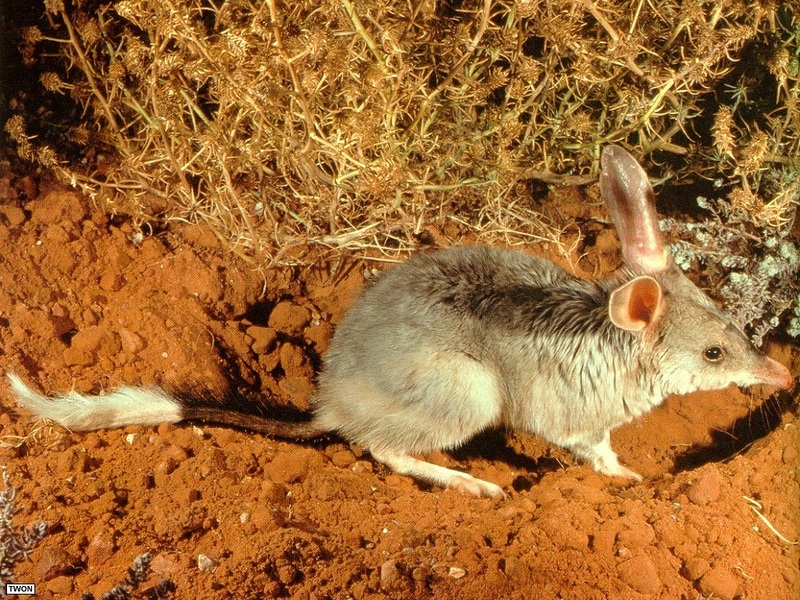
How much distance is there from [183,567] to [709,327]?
2337 mm

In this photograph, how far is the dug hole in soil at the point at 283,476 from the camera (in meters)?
2.57

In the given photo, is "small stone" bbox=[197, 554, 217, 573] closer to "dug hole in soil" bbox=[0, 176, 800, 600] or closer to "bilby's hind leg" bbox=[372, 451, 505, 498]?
"dug hole in soil" bbox=[0, 176, 800, 600]

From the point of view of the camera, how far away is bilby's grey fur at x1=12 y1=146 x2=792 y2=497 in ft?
11.1

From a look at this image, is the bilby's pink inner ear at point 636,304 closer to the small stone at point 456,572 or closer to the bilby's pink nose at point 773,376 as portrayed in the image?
the bilby's pink nose at point 773,376

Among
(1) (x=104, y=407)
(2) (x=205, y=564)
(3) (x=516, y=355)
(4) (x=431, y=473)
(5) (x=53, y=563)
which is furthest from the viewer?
(4) (x=431, y=473)

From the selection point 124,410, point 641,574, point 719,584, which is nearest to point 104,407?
point 124,410

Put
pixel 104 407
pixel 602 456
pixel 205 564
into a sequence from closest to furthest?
pixel 205 564 → pixel 104 407 → pixel 602 456

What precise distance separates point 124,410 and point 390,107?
1.75 meters

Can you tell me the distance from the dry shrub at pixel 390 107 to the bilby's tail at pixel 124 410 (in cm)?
100

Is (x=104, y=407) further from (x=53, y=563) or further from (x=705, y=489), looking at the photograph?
(x=705, y=489)

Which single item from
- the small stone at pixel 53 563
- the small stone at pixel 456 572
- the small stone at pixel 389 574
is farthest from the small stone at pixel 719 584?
the small stone at pixel 53 563

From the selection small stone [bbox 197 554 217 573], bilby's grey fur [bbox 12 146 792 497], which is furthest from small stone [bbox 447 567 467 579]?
bilby's grey fur [bbox 12 146 792 497]

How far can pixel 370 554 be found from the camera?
2711 mm

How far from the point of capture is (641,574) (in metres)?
2.64
